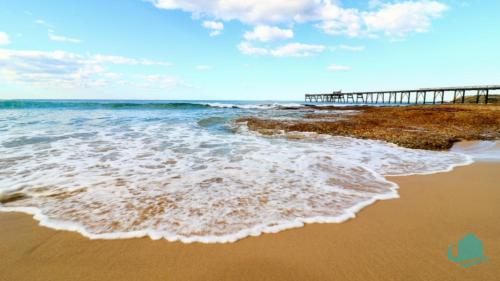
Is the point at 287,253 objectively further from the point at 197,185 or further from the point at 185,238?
the point at 197,185

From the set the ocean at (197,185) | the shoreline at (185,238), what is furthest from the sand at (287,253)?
the ocean at (197,185)

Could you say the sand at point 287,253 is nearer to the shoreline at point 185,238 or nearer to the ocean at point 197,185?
the shoreline at point 185,238

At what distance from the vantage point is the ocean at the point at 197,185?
309 centimetres

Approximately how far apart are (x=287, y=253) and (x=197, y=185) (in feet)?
7.97

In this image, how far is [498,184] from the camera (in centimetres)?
447

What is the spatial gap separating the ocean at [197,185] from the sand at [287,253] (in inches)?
8.1

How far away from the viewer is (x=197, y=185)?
4.46m

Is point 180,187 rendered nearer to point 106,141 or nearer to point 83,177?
point 83,177

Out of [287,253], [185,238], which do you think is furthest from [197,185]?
[287,253]

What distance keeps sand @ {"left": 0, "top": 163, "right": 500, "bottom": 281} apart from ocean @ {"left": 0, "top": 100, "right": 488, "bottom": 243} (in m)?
0.20

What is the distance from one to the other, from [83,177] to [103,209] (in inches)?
72.4

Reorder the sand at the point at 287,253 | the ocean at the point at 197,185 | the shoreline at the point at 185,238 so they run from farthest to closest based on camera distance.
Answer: the ocean at the point at 197,185, the shoreline at the point at 185,238, the sand at the point at 287,253

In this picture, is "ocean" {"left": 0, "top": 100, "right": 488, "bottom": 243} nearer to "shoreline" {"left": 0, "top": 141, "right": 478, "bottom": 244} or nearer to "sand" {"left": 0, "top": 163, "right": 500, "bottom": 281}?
"shoreline" {"left": 0, "top": 141, "right": 478, "bottom": 244}

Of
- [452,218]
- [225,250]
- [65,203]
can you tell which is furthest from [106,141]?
[452,218]
